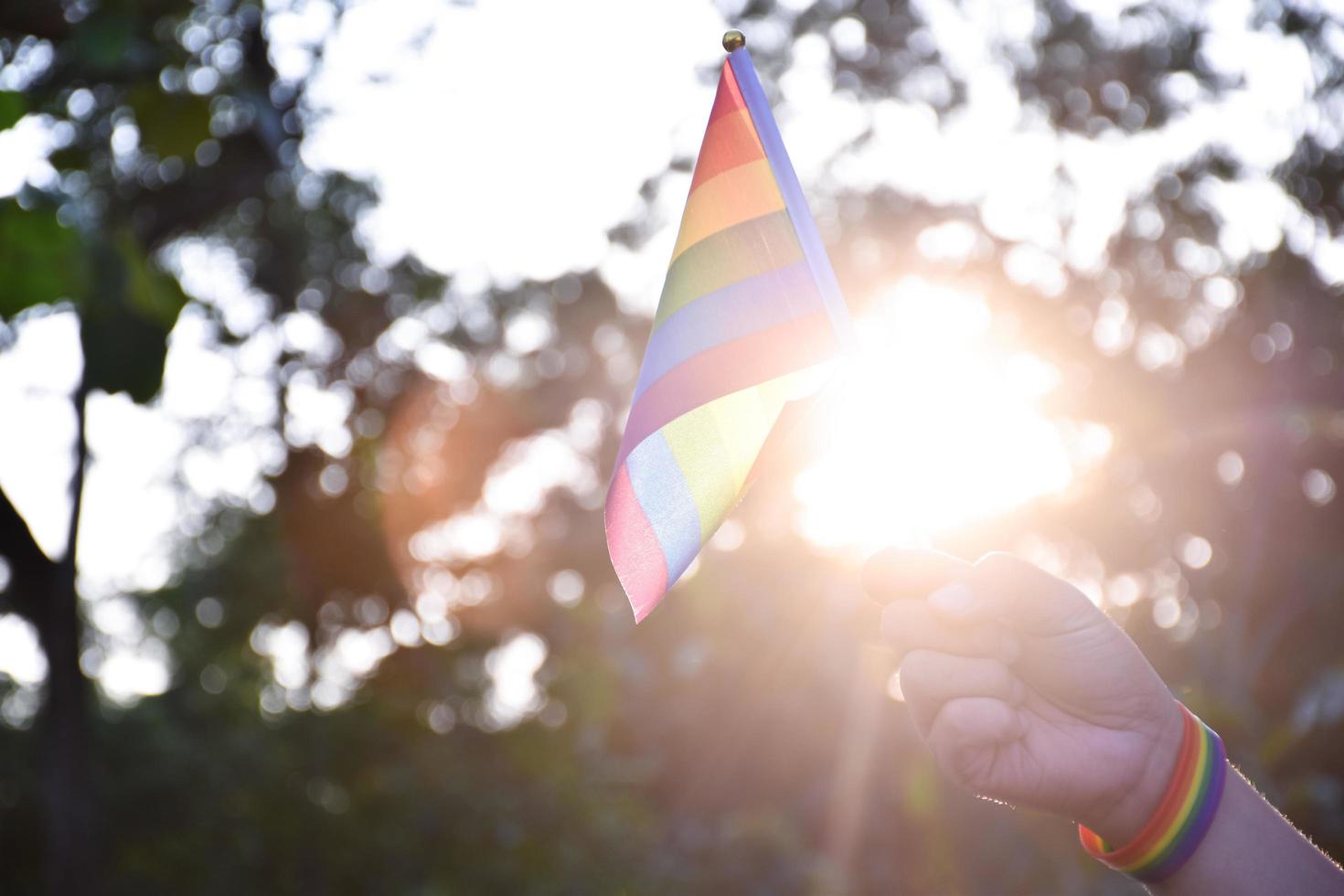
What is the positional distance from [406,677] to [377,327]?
562 cm

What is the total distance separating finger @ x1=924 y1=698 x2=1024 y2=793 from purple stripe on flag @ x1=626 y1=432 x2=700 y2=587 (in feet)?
2.17

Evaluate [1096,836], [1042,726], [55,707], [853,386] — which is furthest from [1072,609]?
[55,707]

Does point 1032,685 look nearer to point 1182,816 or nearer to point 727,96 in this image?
point 1182,816

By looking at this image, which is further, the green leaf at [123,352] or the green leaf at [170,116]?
the green leaf at [170,116]

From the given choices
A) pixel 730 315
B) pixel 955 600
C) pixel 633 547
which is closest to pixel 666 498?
pixel 633 547

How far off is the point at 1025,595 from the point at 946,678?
0.17 metres

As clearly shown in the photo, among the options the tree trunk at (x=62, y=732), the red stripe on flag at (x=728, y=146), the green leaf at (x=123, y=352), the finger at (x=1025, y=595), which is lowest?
the tree trunk at (x=62, y=732)

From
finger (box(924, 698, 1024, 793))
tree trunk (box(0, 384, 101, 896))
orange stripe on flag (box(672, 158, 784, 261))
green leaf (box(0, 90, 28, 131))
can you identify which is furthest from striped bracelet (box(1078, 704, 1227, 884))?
tree trunk (box(0, 384, 101, 896))

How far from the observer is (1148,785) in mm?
1720

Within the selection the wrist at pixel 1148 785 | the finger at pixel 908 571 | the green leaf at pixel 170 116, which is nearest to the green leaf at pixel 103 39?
the green leaf at pixel 170 116

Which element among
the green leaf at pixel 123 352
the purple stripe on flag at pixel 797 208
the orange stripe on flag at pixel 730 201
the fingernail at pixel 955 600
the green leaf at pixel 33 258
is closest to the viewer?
the fingernail at pixel 955 600

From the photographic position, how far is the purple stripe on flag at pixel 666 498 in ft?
7.23

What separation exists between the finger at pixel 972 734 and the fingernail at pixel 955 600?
0.45ft

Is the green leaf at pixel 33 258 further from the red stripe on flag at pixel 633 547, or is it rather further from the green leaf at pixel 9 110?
the red stripe on flag at pixel 633 547
